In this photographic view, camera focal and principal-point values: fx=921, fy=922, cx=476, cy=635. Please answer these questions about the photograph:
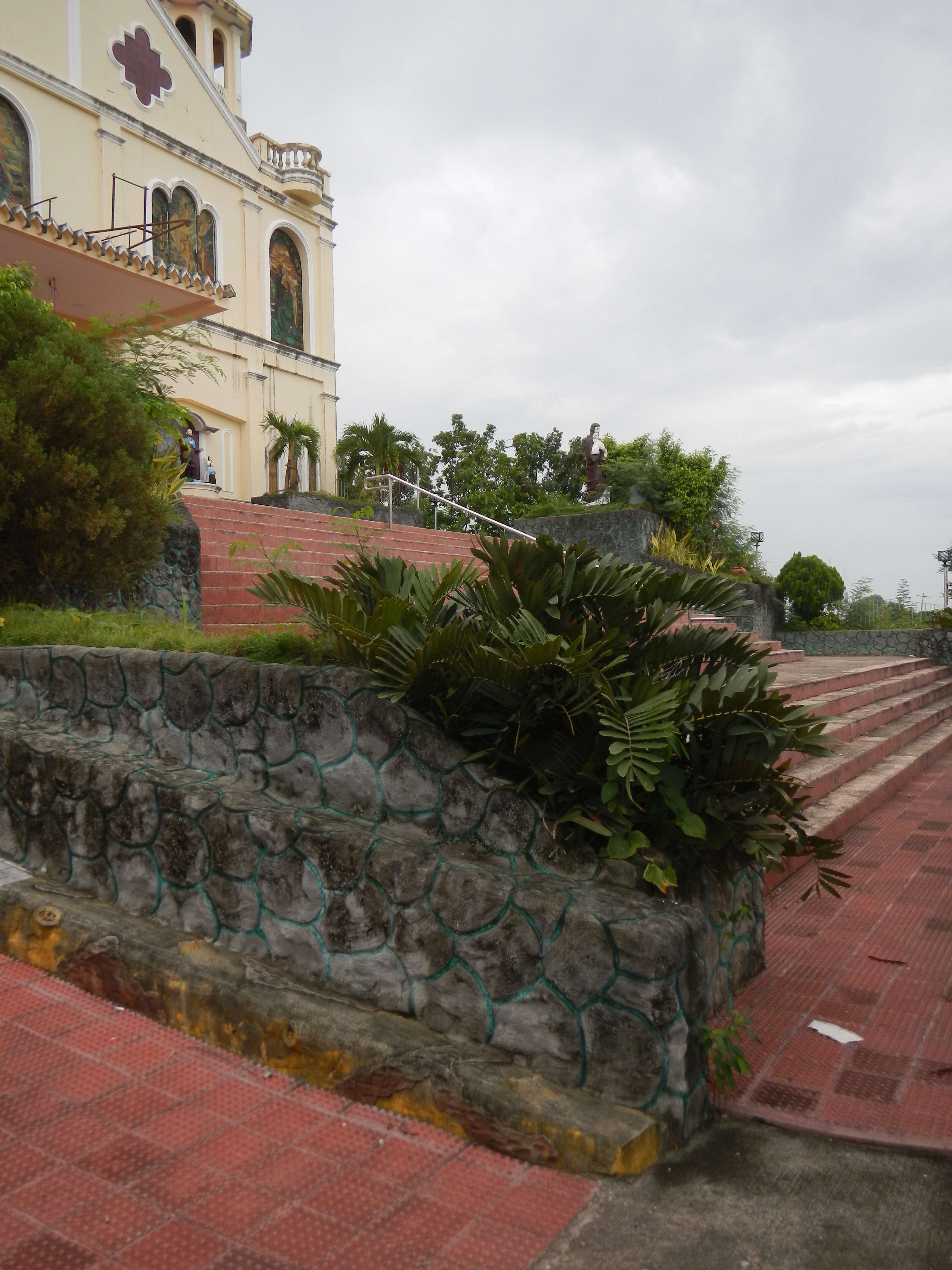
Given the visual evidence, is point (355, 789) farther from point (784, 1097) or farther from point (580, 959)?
point (784, 1097)

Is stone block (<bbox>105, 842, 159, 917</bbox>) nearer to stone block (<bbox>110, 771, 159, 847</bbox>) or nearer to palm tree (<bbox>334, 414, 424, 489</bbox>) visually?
stone block (<bbox>110, 771, 159, 847</bbox>)

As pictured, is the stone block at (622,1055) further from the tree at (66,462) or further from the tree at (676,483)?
the tree at (676,483)

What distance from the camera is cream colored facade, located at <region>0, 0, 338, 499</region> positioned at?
14461 mm

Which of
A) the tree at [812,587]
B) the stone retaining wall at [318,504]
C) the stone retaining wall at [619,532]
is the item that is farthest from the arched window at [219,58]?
the tree at [812,587]

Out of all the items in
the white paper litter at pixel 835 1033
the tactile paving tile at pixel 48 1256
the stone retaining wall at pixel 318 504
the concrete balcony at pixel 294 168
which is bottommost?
the tactile paving tile at pixel 48 1256

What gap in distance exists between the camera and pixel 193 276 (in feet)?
40.5

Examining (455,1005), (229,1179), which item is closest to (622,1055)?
(455,1005)

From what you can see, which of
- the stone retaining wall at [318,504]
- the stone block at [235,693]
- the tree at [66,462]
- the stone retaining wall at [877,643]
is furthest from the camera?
the stone retaining wall at [318,504]

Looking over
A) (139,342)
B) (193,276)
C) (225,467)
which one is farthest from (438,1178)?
(225,467)

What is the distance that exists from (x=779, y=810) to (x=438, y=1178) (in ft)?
4.53

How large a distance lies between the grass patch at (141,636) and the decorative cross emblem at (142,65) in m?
15.2

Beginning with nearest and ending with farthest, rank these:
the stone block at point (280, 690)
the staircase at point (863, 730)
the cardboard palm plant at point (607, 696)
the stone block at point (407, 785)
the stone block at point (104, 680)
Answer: the cardboard palm plant at point (607, 696)
the stone block at point (407, 785)
the stone block at point (280, 690)
the stone block at point (104, 680)
the staircase at point (863, 730)

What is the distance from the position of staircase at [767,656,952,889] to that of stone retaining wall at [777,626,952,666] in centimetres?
184

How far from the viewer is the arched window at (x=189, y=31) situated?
63.6 feet
